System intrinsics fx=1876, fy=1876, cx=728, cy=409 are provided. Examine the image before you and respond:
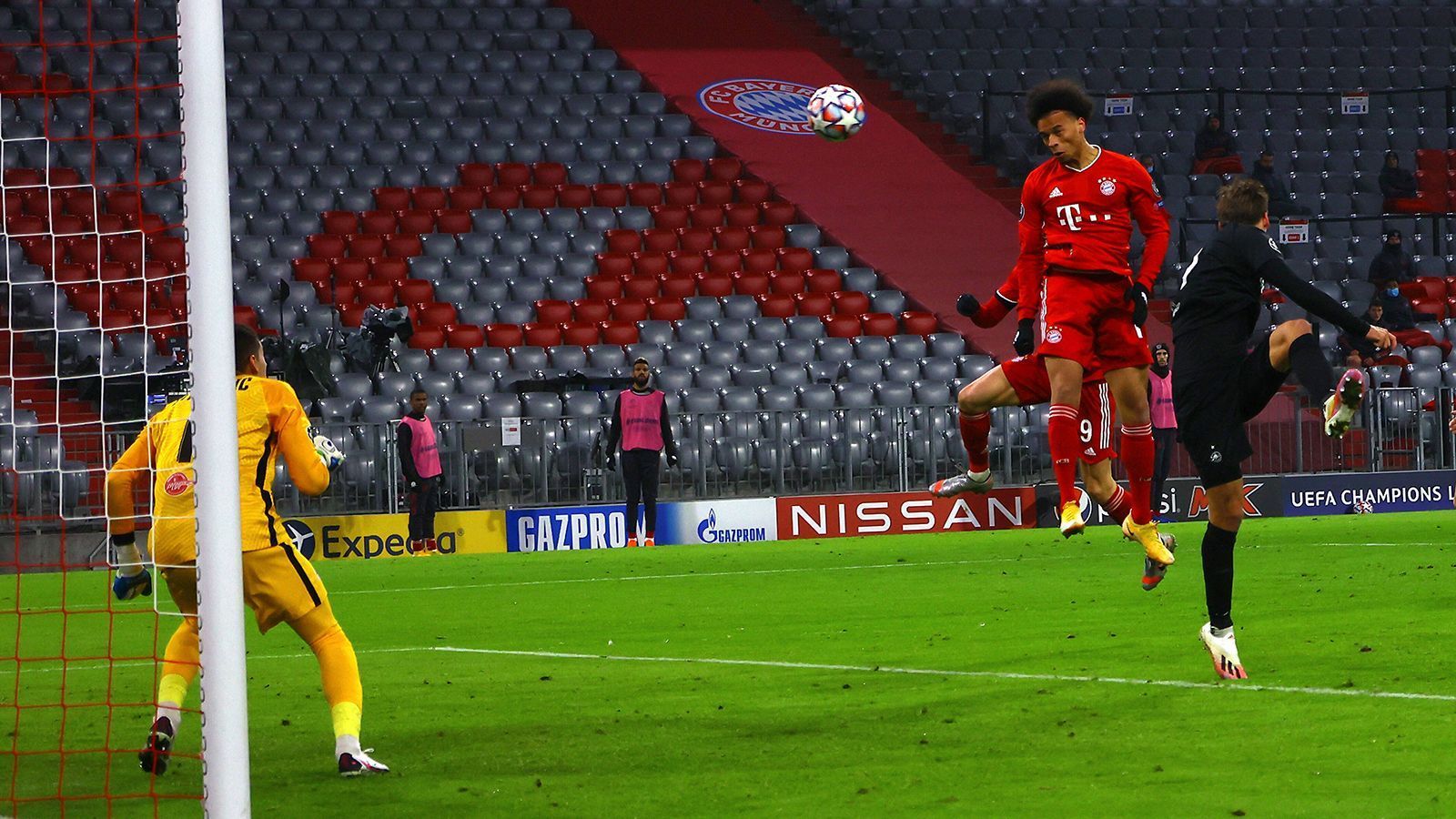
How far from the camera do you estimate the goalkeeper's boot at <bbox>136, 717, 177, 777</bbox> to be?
6461 mm

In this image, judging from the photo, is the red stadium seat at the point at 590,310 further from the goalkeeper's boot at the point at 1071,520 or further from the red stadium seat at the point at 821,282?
the goalkeeper's boot at the point at 1071,520

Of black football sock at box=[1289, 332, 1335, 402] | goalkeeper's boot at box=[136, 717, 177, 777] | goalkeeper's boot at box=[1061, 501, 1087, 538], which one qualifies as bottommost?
goalkeeper's boot at box=[136, 717, 177, 777]

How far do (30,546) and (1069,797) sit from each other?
56.2ft

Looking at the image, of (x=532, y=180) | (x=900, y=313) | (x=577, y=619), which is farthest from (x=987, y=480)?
(x=532, y=180)

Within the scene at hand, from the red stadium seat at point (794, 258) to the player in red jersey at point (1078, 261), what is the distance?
62.0 ft

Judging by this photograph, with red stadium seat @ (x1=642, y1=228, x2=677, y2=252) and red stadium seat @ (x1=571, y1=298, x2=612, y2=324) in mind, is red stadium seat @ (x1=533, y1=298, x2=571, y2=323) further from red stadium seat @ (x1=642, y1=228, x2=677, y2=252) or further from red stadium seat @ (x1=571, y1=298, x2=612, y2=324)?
red stadium seat @ (x1=642, y1=228, x2=677, y2=252)

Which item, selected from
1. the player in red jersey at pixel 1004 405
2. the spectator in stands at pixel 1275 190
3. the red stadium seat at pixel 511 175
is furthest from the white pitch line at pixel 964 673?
the spectator in stands at pixel 1275 190

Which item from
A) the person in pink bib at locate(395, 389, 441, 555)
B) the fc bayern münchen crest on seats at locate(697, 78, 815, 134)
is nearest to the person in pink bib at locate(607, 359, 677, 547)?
the person in pink bib at locate(395, 389, 441, 555)

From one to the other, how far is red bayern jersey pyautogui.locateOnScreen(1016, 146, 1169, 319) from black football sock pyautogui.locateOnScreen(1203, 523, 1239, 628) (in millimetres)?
2190

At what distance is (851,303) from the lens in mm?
28375

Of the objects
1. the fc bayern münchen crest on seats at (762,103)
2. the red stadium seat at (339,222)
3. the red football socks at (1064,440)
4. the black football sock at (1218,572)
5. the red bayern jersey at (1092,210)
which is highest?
the fc bayern münchen crest on seats at (762,103)

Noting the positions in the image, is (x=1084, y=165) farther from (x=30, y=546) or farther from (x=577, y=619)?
(x=30, y=546)

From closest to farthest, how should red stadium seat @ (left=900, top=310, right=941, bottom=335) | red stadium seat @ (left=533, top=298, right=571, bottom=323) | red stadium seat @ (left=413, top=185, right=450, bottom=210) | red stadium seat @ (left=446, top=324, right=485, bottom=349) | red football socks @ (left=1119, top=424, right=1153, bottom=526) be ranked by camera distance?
red football socks @ (left=1119, top=424, right=1153, bottom=526) → red stadium seat @ (left=446, top=324, right=485, bottom=349) → red stadium seat @ (left=533, top=298, right=571, bottom=323) → red stadium seat @ (left=900, top=310, right=941, bottom=335) → red stadium seat @ (left=413, top=185, right=450, bottom=210)

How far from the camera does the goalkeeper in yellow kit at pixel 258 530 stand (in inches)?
258
